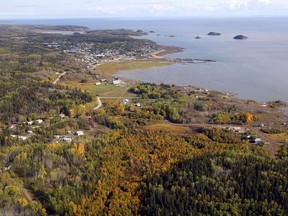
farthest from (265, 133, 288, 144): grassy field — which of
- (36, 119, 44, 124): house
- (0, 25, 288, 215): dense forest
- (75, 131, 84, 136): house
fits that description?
(36, 119, 44, 124): house

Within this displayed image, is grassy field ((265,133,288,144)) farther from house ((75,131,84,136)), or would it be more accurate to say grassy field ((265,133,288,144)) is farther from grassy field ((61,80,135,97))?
grassy field ((61,80,135,97))

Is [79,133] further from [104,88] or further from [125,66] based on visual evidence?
[125,66]

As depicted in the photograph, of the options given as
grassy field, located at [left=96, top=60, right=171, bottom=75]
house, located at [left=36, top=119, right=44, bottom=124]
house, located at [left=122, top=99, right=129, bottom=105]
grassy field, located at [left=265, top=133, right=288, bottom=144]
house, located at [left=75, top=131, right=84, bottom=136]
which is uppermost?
grassy field, located at [left=96, top=60, right=171, bottom=75]

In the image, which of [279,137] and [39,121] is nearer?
[279,137]

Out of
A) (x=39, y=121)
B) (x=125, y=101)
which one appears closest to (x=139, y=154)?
(x=39, y=121)

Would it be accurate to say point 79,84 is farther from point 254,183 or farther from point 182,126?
point 254,183

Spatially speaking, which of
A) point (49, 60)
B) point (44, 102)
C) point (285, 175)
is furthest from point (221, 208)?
point (49, 60)

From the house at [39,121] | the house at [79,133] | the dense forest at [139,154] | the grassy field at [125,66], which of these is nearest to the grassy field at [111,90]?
the dense forest at [139,154]
